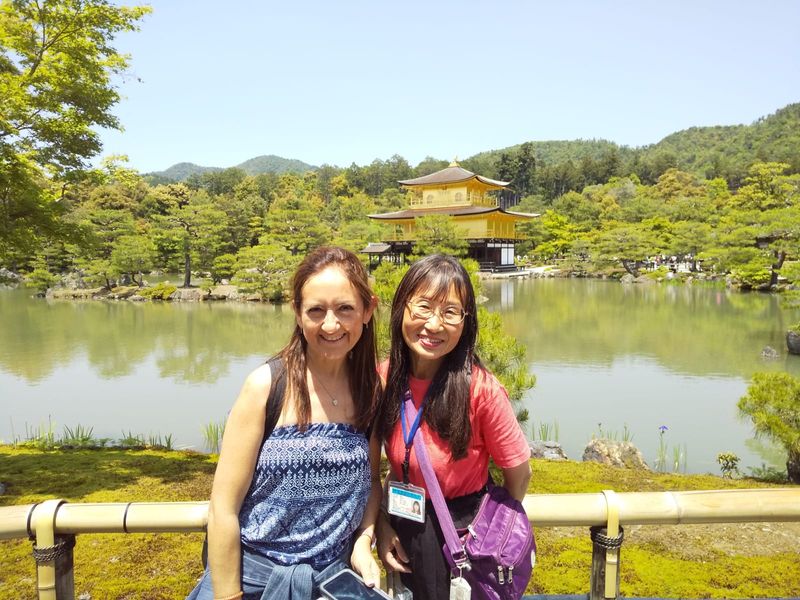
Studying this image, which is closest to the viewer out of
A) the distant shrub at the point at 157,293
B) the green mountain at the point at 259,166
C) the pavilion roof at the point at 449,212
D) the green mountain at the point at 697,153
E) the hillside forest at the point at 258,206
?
the hillside forest at the point at 258,206

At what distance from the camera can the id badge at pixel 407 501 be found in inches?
41.6

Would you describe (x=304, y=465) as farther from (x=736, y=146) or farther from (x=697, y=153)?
(x=697, y=153)

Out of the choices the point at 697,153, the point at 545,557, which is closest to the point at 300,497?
the point at 545,557

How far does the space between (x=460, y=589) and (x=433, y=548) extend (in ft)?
0.29

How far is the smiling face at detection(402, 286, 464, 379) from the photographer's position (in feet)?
3.59

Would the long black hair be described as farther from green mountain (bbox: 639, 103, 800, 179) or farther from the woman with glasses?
green mountain (bbox: 639, 103, 800, 179)

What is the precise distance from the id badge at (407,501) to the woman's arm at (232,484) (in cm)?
29

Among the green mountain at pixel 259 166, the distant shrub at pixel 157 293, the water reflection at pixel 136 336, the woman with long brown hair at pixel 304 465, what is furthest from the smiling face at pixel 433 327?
the green mountain at pixel 259 166

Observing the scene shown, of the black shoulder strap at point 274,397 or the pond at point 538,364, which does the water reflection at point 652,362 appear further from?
the black shoulder strap at point 274,397

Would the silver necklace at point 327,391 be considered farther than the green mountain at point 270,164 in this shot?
No

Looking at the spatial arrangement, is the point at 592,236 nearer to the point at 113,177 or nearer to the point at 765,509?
the point at 113,177

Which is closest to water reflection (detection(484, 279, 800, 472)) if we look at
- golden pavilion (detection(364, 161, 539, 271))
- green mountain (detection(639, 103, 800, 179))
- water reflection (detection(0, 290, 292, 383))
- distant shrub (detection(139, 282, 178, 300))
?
water reflection (detection(0, 290, 292, 383))

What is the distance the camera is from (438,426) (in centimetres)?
107

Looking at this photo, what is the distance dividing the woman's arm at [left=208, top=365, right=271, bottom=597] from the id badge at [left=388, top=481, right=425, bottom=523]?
29 cm
